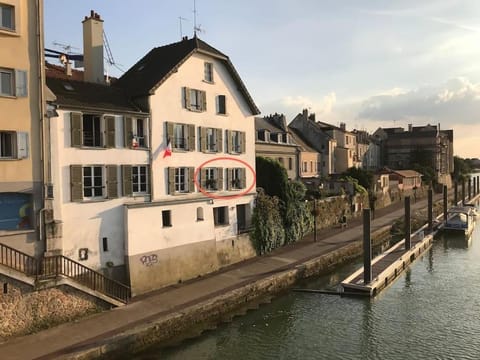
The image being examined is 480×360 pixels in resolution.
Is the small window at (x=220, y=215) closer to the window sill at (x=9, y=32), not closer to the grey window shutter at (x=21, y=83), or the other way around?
the grey window shutter at (x=21, y=83)

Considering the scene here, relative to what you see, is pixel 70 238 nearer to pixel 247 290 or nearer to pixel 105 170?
pixel 105 170

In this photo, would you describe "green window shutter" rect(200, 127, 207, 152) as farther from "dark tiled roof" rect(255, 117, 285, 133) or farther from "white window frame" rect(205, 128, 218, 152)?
"dark tiled roof" rect(255, 117, 285, 133)

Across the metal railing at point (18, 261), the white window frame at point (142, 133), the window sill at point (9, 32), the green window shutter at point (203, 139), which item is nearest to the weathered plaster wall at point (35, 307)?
the metal railing at point (18, 261)

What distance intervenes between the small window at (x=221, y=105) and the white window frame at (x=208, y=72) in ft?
3.92

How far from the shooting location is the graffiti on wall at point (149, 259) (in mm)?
20780

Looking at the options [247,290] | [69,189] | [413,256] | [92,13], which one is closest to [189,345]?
[247,290]

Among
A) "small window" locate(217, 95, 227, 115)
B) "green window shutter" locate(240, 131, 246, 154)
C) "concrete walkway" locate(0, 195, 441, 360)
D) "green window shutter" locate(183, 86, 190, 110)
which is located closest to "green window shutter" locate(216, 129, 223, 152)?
"small window" locate(217, 95, 227, 115)

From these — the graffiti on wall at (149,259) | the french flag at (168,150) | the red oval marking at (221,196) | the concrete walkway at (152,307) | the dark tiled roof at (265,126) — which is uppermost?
the dark tiled roof at (265,126)

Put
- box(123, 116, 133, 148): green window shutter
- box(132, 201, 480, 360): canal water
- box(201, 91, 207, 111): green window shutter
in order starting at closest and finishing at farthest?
box(132, 201, 480, 360): canal water, box(123, 116, 133, 148): green window shutter, box(201, 91, 207, 111): green window shutter

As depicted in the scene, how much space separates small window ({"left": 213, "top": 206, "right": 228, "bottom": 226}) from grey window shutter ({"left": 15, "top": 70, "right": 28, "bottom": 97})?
12843mm

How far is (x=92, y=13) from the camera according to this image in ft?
73.7

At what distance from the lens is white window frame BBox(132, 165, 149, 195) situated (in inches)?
828

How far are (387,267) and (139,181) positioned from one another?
1534 cm

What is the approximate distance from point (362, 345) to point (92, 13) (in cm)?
1993
